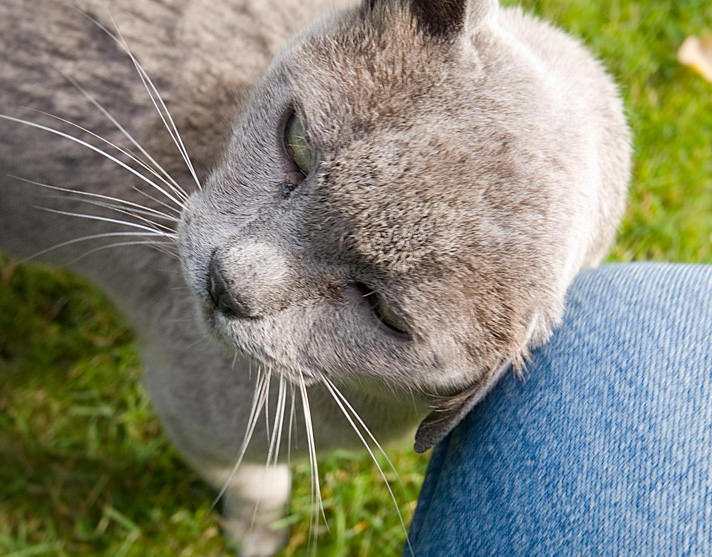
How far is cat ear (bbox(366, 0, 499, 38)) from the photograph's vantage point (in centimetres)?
113

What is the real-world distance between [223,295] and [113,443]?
1284 mm

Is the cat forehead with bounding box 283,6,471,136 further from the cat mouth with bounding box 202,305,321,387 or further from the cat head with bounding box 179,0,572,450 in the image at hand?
the cat mouth with bounding box 202,305,321,387

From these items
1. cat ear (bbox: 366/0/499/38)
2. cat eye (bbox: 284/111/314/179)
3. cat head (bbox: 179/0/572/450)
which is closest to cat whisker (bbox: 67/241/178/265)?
cat head (bbox: 179/0/572/450)

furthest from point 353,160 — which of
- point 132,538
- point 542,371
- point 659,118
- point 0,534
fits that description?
point 659,118

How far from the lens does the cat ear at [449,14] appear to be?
113 cm

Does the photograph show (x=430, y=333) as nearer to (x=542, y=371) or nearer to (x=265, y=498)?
(x=542, y=371)

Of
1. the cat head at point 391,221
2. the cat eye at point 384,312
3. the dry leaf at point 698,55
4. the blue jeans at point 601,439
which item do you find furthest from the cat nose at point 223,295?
the dry leaf at point 698,55

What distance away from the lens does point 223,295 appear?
1.16 meters

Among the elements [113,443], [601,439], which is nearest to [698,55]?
[601,439]

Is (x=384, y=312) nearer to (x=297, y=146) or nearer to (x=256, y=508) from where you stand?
(x=297, y=146)

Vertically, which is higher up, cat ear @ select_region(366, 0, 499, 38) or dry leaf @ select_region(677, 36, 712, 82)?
cat ear @ select_region(366, 0, 499, 38)

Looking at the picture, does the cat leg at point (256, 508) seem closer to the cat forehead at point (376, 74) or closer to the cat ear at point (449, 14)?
the cat forehead at point (376, 74)

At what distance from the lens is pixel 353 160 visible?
109cm

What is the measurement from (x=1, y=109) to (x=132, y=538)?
1215 mm
